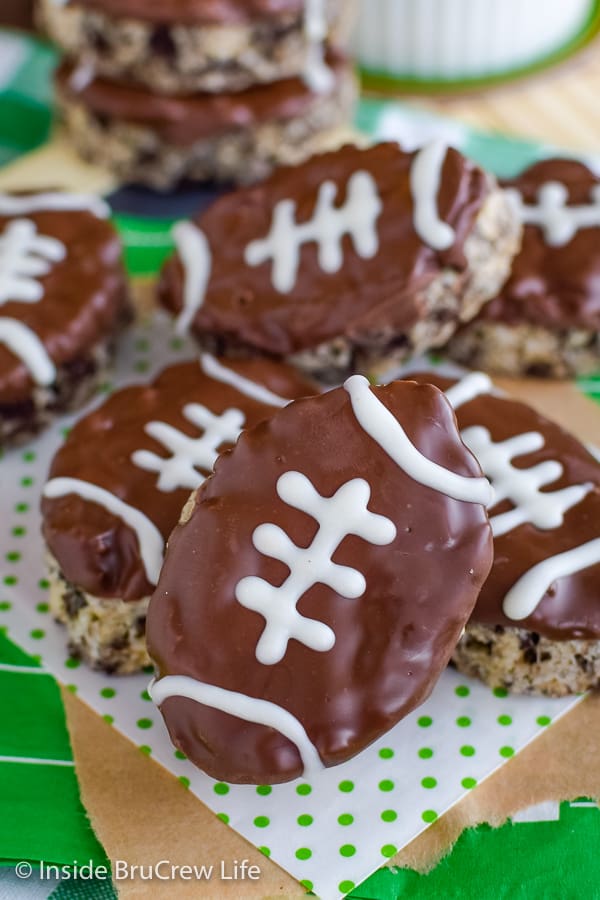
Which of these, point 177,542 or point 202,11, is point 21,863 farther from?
point 202,11

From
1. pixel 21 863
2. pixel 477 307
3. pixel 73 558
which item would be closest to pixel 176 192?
pixel 477 307

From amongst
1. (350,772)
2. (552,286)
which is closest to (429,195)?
(552,286)

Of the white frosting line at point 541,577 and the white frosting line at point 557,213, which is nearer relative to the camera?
the white frosting line at point 541,577

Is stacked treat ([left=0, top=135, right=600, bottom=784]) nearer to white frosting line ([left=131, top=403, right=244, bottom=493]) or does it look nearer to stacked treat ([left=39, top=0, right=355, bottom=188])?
white frosting line ([left=131, top=403, right=244, bottom=493])

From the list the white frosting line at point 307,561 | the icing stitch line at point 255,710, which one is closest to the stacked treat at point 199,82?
the white frosting line at point 307,561

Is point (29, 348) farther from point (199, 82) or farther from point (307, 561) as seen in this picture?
point (199, 82)

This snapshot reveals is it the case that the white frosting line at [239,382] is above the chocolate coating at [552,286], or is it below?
below

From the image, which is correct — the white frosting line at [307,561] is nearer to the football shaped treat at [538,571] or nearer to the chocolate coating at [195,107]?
the football shaped treat at [538,571]

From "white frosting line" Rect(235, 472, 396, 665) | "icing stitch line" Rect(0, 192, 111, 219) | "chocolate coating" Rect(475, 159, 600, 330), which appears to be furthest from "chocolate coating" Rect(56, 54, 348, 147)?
"white frosting line" Rect(235, 472, 396, 665)
